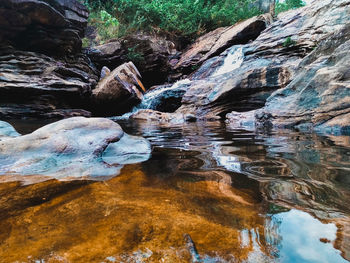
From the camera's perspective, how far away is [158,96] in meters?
9.73

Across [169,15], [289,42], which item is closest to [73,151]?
[289,42]

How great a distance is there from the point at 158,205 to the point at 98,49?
12.7 metres

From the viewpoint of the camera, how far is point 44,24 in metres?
9.02

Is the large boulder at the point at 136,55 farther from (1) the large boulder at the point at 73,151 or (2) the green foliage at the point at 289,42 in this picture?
(1) the large boulder at the point at 73,151

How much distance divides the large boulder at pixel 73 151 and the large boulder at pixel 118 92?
703 cm

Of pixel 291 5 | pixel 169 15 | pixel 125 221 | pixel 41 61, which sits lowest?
pixel 125 221

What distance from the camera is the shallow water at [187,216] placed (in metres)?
0.70

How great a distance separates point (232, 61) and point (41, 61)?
861 cm

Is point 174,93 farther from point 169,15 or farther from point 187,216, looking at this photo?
point 187,216

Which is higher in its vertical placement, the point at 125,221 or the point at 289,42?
the point at 289,42

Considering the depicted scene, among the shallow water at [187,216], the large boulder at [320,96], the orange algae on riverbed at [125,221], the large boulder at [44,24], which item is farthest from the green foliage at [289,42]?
the large boulder at [44,24]

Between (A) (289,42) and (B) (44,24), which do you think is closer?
(A) (289,42)

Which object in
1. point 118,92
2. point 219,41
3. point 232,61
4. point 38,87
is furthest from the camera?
point 219,41

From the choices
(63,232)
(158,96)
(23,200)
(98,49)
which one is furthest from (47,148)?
(98,49)
